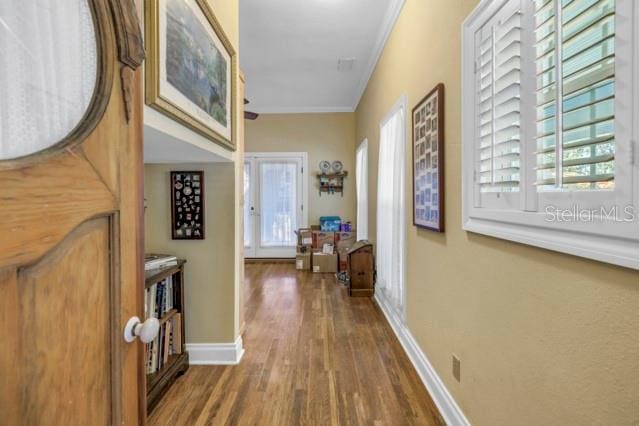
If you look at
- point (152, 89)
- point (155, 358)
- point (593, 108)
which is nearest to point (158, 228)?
point (155, 358)

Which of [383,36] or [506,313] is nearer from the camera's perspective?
[506,313]

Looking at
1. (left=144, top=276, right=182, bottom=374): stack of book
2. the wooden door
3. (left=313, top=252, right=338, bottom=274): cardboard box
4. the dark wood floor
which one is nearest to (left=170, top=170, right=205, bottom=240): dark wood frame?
(left=144, top=276, right=182, bottom=374): stack of book

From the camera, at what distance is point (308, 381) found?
7.09ft

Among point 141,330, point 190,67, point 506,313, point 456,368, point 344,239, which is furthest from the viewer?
point 344,239

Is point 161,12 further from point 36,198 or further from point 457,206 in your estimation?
point 457,206

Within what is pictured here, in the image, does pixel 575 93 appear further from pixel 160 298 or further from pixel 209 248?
pixel 160 298

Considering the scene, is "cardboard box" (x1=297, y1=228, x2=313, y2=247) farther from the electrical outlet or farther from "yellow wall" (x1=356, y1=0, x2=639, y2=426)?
the electrical outlet

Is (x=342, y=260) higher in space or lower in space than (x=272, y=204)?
lower

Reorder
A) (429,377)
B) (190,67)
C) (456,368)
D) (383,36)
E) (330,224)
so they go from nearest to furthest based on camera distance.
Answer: (190,67) < (456,368) < (429,377) < (383,36) < (330,224)

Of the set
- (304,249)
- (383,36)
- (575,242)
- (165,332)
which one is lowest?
(165,332)

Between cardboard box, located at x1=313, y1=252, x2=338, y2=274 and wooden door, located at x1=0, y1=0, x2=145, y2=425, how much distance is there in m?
4.42

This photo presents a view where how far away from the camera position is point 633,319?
785mm

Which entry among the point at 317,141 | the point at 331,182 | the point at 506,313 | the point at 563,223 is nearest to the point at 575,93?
the point at 563,223

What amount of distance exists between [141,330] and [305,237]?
4.76 m
